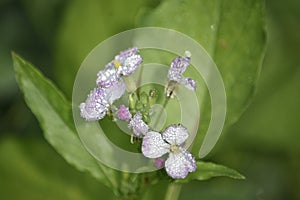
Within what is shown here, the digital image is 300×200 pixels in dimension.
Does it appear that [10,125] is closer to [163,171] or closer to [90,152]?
[90,152]

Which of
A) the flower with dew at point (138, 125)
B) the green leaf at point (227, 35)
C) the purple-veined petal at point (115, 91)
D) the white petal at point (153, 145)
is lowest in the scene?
the white petal at point (153, 145)

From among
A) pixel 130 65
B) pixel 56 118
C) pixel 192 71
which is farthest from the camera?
pixel 192 71

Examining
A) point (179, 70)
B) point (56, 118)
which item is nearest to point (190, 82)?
point (179, 70)

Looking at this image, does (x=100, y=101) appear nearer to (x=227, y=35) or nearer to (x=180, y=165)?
(x=180, y=165)

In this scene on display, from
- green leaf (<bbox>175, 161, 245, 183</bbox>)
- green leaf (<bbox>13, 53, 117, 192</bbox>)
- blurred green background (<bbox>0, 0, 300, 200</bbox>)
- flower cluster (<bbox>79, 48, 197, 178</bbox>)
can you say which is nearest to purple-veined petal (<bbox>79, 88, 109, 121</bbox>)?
flower cluster (<bbox>79, 48, 197, 178</bbox>)

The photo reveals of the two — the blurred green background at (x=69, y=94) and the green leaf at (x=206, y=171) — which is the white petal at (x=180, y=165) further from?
the blurred green background at (x=69, y=94)

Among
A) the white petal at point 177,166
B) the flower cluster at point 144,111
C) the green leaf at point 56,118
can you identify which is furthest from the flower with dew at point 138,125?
the green leaf at point 56,118
